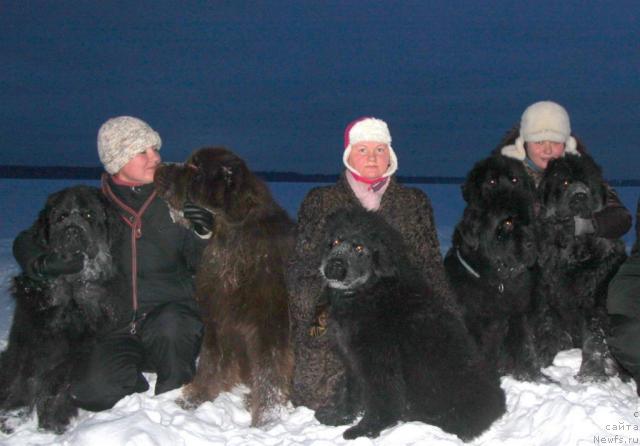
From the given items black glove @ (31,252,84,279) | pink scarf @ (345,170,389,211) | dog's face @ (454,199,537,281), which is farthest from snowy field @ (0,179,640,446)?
pink scarf @ (345,170,389,211)

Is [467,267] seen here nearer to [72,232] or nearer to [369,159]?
[369,159]

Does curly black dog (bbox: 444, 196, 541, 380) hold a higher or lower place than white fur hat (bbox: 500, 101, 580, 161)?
lower

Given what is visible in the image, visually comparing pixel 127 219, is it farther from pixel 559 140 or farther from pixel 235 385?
pixel 559 140

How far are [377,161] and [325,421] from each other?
1.45 metres

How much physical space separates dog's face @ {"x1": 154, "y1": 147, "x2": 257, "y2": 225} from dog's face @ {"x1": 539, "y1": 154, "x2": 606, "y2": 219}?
69.5 inches

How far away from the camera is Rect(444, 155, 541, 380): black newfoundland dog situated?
12.0ft

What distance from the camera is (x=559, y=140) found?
13.8ft

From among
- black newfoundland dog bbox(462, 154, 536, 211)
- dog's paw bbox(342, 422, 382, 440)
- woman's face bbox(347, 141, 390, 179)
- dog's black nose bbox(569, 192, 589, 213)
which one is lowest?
dog's paw bbox(342, 422, 382, 440)

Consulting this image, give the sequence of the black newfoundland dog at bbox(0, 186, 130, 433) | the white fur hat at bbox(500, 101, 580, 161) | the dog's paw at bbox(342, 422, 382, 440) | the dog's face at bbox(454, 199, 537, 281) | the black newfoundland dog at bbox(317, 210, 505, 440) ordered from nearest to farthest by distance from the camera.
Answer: the black newfoundland dog at bbox(317, 210, 505, 440) < the dog's paw at bbox(342, 422, 382, 440) < the black newfoundland dog at bbox(0, 186, 130, 433) < the dog's face at bbox(454, 199, 537, 281) < the white fur hat at bbox(500, 101, 580, 161)

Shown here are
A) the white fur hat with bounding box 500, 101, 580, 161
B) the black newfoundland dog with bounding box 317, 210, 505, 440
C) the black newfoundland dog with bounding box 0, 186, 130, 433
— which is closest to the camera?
the black newfoundland dog with bounding box 317, 210, 505, 440

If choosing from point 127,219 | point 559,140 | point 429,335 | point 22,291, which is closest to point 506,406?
point 429,335

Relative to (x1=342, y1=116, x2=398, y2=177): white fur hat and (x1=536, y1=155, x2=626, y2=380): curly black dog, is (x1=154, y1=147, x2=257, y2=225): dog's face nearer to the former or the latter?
(x1=342, y1=116, x2=398, y2=177): white fur hat

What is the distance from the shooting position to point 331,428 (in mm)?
3424

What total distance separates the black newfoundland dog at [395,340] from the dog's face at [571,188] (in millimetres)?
1059
